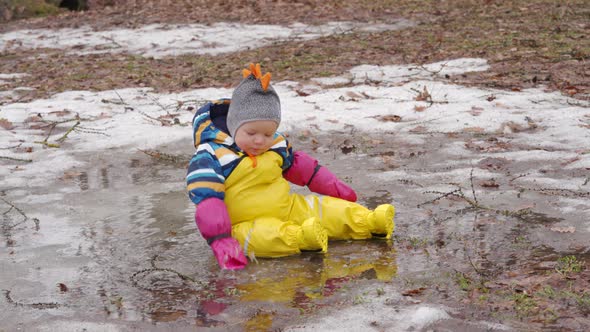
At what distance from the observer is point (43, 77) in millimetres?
11562

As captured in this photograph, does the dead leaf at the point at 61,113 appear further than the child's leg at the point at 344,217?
Yes

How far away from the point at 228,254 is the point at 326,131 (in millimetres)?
3589

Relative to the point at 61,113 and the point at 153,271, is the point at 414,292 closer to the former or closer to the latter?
the point at 153,271

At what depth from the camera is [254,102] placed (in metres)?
4.80

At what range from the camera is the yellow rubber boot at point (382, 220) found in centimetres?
483

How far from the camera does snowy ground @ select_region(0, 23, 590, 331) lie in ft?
14.8

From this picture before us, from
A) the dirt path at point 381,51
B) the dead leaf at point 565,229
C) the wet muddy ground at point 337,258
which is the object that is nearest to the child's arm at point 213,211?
the wet muddy ground at point 337,258

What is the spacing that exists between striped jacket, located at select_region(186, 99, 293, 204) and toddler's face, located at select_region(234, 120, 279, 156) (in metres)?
0.09

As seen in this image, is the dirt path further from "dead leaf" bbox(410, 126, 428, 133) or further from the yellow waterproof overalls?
the yellow waterproof overalls

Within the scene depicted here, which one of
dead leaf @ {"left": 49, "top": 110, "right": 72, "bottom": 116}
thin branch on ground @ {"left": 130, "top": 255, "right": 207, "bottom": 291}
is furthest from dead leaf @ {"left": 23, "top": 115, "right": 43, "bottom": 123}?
thin branch on ground @ {"left": 130, "top": 255, "right": 207, "bottom": 291}

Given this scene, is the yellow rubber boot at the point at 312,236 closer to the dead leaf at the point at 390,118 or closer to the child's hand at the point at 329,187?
the child's hand at the point at 329,187

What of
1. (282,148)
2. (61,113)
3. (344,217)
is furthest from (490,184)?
(61,113)

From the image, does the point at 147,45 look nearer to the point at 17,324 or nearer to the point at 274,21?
the point at 274,21

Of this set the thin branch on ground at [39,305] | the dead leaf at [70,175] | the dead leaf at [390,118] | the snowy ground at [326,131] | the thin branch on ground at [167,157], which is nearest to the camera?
the thin branch on ground at [39,305]
